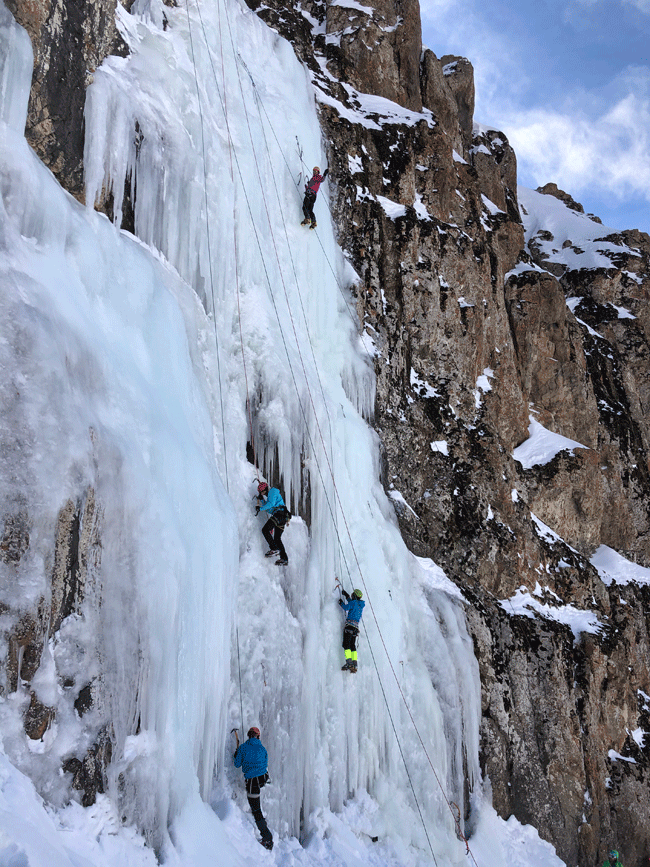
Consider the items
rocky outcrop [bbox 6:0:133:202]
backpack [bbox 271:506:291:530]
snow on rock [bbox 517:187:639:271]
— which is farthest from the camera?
snow on rock [bbox 517:187:639:271]

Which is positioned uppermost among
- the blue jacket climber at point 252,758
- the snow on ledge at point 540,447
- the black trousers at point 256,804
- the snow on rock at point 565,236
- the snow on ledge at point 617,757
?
the snow on rock at point 565,236

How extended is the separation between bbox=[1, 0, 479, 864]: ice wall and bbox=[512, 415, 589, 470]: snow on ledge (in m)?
4.50

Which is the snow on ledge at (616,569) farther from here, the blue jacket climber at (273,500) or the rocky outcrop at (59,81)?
the rocky outcrop at (59,81)

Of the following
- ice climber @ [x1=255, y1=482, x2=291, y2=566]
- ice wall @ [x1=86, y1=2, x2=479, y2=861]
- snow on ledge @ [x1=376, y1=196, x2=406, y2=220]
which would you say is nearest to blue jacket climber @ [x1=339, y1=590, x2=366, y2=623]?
ice wall @ [x1=86, y1=2, x2=479, y2=861]

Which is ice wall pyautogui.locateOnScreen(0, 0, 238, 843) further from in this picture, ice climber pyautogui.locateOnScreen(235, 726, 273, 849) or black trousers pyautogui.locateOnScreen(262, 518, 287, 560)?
black trousers pyautogui.locateOnScreen(262, 518, 287, 560)

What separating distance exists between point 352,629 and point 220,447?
2666 millimetres

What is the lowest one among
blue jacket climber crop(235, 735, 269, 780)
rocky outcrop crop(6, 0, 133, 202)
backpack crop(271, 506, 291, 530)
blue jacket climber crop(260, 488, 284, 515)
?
blue jacket climber crop(235, 735, 269, 780)

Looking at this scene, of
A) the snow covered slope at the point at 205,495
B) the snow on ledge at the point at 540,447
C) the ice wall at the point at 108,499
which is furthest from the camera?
the snow on ledge at the point at 540,447

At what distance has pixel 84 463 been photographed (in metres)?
4.51

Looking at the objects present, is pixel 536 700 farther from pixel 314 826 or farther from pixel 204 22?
pixel 204 22

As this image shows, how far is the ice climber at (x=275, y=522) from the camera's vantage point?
6.95 metres

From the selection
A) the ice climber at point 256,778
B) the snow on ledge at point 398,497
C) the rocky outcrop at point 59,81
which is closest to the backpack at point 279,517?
the ice climber at point 256,778

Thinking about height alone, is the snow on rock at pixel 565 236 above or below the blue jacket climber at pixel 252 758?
above

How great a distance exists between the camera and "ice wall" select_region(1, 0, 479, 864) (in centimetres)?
464
